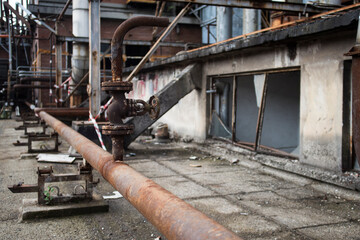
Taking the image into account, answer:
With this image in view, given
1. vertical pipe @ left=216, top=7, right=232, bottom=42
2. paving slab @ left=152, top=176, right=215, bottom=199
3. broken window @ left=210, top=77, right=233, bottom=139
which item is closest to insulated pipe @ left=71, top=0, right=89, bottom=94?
vertical pipe @ left=216, top=7, right=232, bottom=42

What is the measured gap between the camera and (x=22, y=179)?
5766mm

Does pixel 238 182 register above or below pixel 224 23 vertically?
below

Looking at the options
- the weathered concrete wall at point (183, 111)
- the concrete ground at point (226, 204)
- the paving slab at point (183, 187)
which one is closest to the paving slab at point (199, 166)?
the concrete ground at point (226, 204)

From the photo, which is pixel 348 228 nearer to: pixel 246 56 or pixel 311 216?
pixel 311 216

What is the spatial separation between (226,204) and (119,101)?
2.04 metres

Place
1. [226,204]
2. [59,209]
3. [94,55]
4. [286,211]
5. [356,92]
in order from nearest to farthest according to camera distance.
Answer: [356,92]
[59,209]
[286,211]
[226,204]
[94,55]

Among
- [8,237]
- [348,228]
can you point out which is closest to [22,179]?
[8,237]

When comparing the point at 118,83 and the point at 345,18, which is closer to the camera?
the point at 118,83

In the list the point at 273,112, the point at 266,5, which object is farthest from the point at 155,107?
the point at 273,112

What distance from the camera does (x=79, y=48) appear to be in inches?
498

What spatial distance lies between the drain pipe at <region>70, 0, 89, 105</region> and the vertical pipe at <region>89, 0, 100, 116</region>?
5174 millimetres

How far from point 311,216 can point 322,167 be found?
176 cm

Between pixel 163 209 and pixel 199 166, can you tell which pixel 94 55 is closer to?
pixel 199 166

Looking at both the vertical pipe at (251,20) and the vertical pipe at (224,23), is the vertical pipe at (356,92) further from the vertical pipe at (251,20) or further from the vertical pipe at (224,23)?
the vertical pipe at (224,23)
